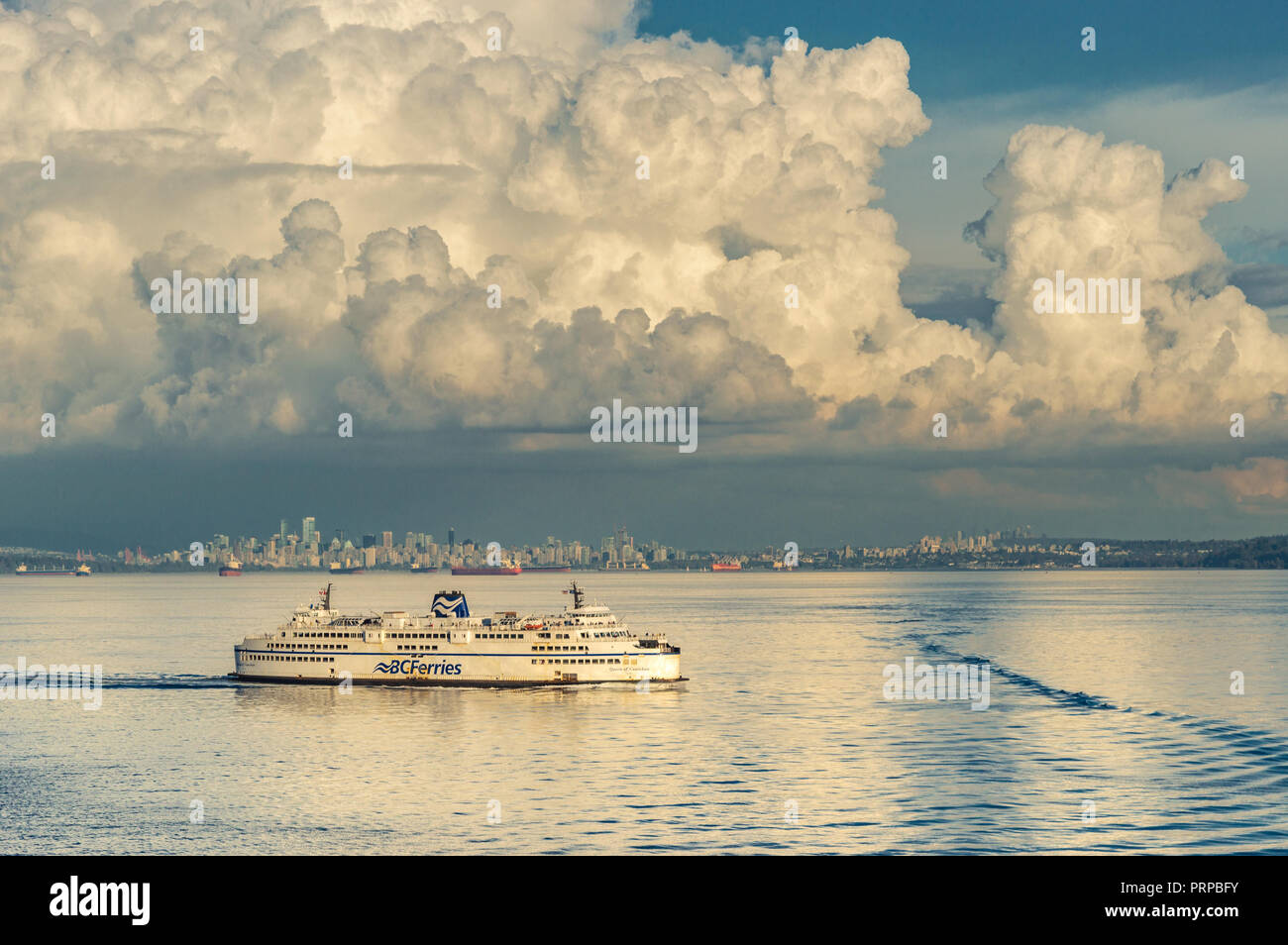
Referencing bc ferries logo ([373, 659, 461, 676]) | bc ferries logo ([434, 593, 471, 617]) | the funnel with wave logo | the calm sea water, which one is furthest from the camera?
bc ferries logo ([434, 593, 471, 617])

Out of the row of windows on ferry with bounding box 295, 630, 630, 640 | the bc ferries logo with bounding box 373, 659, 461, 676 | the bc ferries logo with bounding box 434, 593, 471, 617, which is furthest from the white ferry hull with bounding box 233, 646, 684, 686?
the bc ferries logo with bounding box 434, 593, 471, 617

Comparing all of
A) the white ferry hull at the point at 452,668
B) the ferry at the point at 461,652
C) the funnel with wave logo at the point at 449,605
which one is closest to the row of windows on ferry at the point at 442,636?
the ferry at the point at 461,652

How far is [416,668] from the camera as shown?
411 feet

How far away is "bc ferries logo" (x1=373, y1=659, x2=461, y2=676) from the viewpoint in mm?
124312

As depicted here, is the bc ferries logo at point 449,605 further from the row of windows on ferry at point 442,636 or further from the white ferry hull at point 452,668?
the white ferry hull at point 452,668

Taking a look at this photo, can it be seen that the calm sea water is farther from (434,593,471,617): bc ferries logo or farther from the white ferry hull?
(434,593,471,617): bc ferries logo

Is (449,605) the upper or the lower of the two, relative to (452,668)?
upper

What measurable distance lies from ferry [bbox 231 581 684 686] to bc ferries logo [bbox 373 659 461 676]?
0.10 metres

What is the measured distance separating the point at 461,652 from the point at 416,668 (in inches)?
191

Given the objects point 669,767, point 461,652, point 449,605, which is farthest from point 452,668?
point 669,767

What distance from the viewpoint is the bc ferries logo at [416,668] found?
124m

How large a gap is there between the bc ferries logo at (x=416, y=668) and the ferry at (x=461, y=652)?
99 millimetres

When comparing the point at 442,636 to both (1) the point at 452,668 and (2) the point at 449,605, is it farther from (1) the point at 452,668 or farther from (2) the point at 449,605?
(2) the point at 449,605
